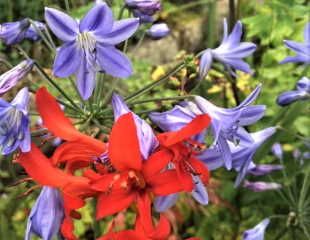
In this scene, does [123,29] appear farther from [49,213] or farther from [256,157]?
[256,157]

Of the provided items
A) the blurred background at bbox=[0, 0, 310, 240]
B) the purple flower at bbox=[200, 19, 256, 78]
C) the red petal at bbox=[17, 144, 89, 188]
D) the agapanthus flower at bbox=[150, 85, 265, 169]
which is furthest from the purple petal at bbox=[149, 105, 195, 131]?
the blurred background at bbox=[0, 0, 310, 240]

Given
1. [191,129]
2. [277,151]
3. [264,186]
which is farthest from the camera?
[277,151]

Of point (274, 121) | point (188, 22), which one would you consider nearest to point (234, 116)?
point (274, 121)

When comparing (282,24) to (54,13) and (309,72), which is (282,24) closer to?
(309,72)

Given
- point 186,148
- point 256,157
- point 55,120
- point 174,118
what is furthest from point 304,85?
point 55,120

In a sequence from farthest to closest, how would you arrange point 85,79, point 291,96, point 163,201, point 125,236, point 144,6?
point 291,96 → point 144,6 → point 163,201 → point 85,79 → point 125,236

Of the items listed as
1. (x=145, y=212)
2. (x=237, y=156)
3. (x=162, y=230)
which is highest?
(x=145, y=212)
